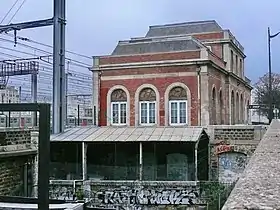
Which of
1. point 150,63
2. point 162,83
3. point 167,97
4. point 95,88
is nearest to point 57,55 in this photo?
point 95,88

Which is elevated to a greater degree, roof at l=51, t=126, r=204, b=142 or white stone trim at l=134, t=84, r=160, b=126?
white stone trim at l=134, t=84, r=160, b=126

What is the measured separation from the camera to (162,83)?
24406 mm

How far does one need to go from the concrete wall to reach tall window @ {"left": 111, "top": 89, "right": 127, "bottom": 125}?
24.0 ft

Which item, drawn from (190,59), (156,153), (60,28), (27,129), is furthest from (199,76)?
(27,129)

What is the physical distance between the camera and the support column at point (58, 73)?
2002 centimetres

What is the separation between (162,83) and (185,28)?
944 centimetres

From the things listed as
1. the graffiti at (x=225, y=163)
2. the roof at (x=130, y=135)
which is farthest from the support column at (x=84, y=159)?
the graffiti at (x=225, y=163)

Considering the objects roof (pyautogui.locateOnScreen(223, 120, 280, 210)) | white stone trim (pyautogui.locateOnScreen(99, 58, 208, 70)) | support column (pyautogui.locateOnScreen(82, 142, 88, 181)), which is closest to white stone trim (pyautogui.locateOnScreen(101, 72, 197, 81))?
white stone trim (pyautogui.locateOnScreen(99, 58, 208, 70))

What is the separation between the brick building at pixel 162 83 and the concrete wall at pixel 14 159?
7.61 meters

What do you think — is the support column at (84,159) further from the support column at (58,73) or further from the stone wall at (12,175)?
the stone wall at (12,175)

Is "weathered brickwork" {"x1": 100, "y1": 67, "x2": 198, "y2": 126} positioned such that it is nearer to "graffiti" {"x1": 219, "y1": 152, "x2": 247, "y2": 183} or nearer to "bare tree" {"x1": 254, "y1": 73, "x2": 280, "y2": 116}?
"graffiti" {"x1": 219, "y1": 152, "x2": 247, "y2": 183}

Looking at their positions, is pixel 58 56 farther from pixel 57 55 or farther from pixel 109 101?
pixel 109 101

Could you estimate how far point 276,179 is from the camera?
2967 mm

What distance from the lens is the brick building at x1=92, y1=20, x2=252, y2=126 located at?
78.0ft
